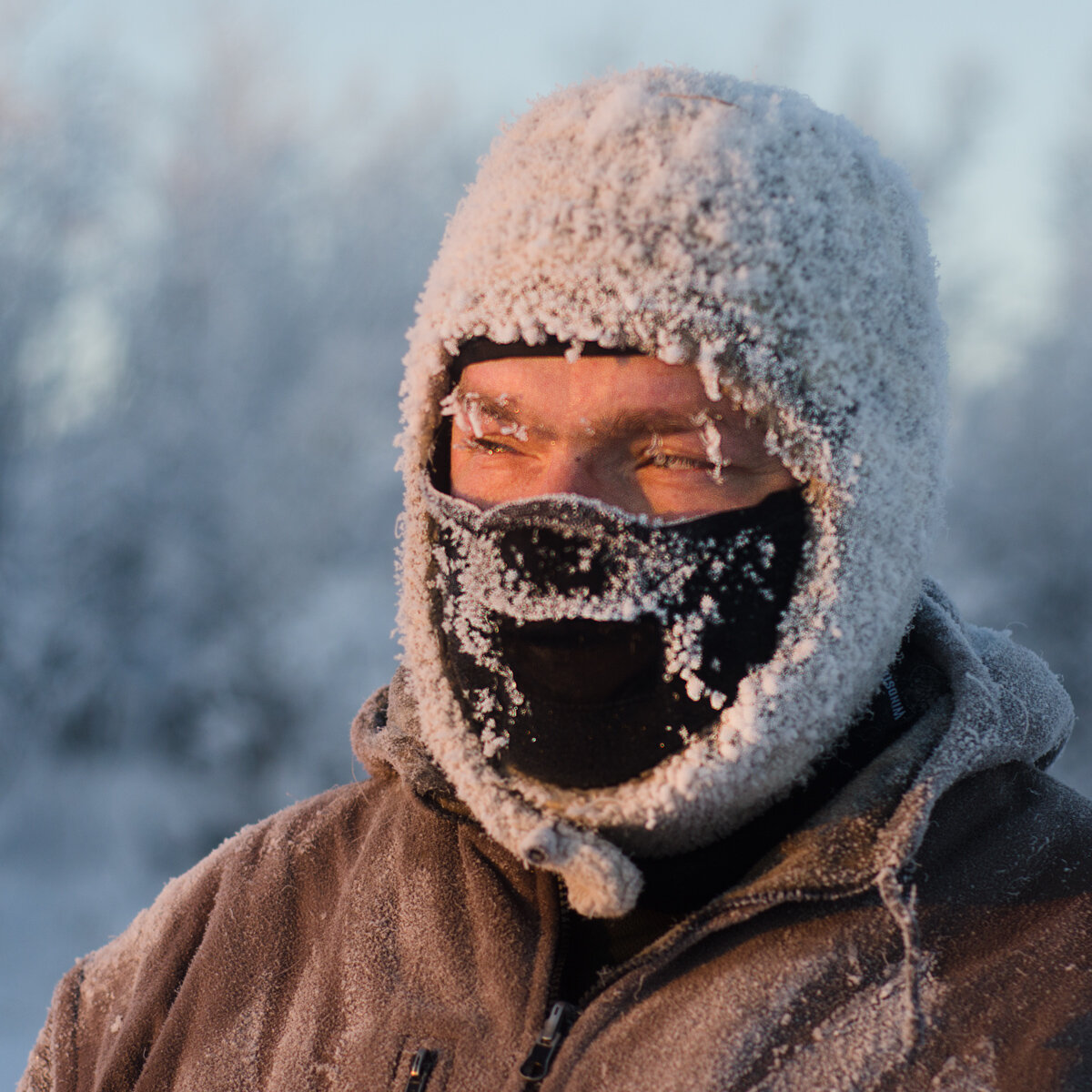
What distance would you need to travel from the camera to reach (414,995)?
4.02 ft

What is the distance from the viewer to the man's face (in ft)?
3.80

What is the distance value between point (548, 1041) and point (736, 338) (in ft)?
2.72

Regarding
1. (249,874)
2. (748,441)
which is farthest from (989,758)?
(249,874)

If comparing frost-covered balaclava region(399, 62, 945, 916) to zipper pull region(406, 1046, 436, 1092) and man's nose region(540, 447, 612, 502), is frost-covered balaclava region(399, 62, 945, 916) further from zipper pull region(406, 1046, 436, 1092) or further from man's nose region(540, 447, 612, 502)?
zipper pull region(406, 1046, 436, 1092)

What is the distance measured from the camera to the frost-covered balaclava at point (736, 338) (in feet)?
3.69

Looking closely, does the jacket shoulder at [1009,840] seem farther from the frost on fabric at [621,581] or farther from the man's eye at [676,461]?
the man's eye at [676,461]

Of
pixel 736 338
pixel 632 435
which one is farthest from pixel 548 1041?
pixel 736 338

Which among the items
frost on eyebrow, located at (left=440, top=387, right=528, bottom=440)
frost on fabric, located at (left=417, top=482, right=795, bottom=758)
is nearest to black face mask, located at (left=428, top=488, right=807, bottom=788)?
frost on fabric, located at (left=417, top=482, right=795, bottom=758)

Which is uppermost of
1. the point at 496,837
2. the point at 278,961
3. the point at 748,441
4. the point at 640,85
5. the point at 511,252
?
the point at 640,85

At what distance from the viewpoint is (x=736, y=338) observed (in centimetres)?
115

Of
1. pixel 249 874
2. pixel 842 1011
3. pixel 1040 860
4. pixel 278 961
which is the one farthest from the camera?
pixel 249 874

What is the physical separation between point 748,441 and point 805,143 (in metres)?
0.39

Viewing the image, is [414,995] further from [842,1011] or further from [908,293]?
[908,293]

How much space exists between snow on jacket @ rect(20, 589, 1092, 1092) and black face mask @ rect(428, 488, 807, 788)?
0.18m
